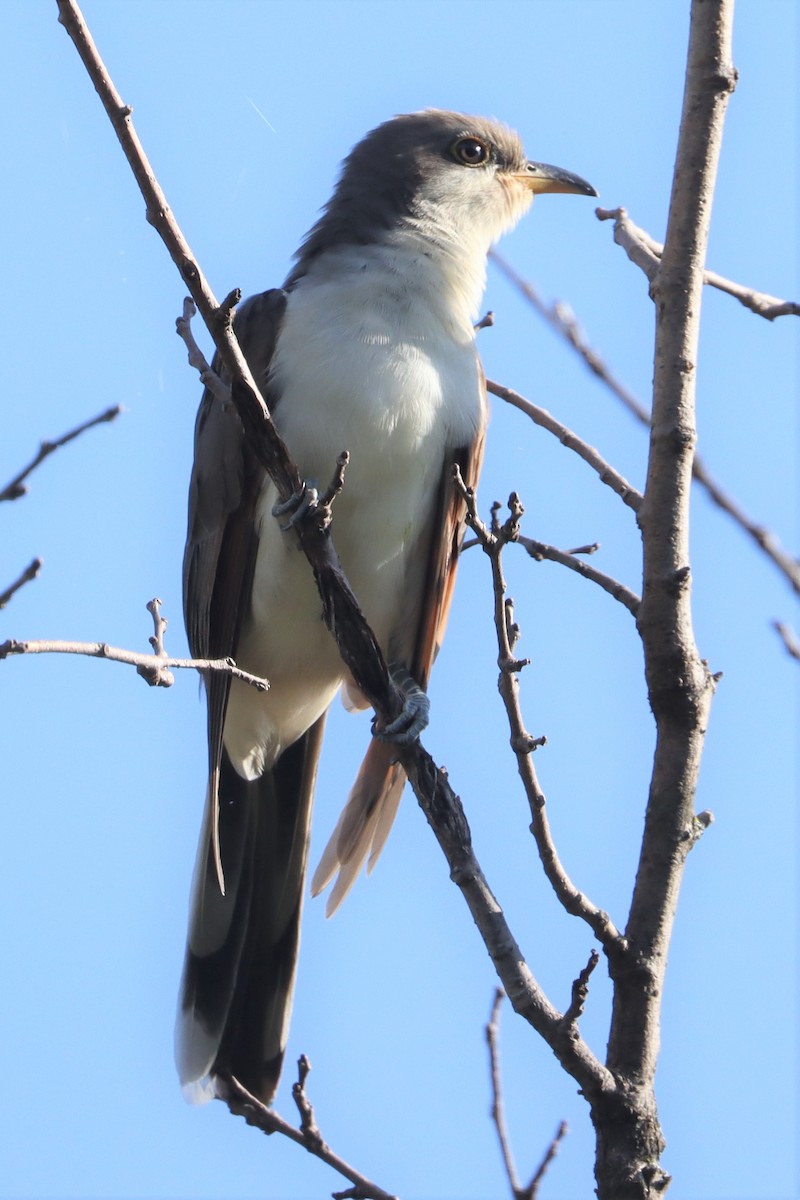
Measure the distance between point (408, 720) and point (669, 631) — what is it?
3.44 ft

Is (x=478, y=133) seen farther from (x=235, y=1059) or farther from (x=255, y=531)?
(x=235, y=1059)

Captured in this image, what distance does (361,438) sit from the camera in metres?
4.20

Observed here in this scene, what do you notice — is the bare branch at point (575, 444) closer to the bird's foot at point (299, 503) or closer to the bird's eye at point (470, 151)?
the bird's foot at point (299, 503)

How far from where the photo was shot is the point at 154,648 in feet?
10.3

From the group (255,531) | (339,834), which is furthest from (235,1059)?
(255,531)

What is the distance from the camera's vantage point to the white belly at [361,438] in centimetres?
417

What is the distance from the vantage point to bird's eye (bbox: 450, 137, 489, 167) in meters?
5.37

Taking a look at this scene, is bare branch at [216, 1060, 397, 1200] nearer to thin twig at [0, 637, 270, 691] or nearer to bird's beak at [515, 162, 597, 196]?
thin twig at [0, 637, 270, 691]

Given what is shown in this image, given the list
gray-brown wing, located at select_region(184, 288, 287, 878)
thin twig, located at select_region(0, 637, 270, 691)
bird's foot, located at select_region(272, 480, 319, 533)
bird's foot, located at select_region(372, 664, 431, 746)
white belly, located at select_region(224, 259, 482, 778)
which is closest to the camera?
thin twig, located at select_region(0, 637, 270, 691)

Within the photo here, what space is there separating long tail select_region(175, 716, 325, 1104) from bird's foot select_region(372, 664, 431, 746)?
0.74 metres

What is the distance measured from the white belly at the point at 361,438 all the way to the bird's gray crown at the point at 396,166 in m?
0.48

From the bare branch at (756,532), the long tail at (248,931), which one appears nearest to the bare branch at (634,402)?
the bare branch at (756,532)

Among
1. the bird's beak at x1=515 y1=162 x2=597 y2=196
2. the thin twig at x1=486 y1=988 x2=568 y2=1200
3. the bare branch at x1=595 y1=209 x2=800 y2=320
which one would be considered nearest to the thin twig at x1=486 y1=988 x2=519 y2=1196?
the thin twig at x1=486 y1=988 x2=568 y2=1200

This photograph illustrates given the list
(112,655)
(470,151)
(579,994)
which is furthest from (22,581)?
(470,151)
